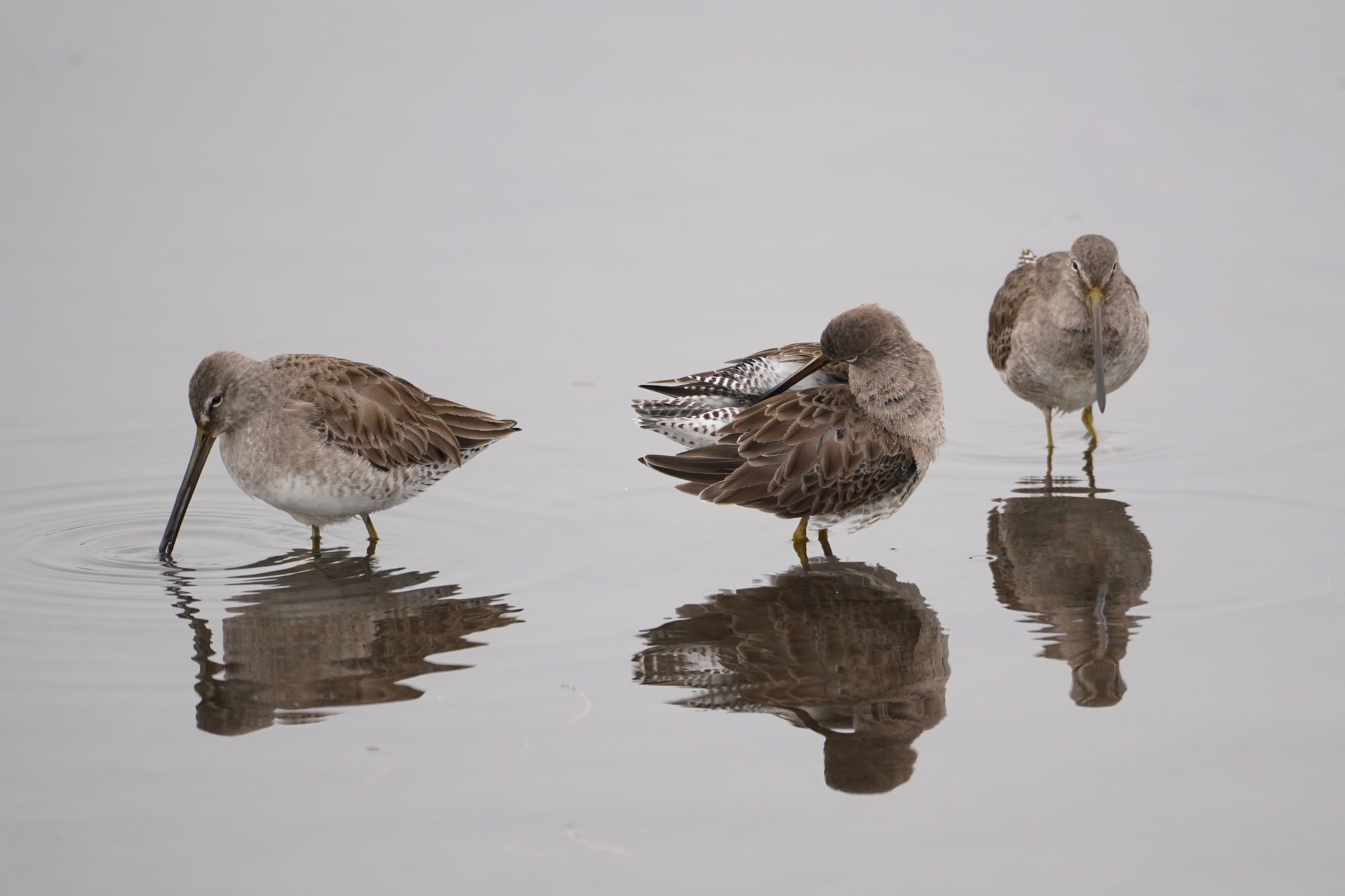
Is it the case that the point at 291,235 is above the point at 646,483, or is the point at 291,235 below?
above

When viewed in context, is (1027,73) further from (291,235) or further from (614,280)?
(291,235)

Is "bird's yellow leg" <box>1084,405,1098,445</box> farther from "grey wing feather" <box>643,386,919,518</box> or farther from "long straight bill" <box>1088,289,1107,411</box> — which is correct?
"grey wing feather" <box>643,386,919,518</box>

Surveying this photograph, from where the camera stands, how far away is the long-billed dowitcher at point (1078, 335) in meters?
7.61

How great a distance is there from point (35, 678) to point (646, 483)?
278 centimetres

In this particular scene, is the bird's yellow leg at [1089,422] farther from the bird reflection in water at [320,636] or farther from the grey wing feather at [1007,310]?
the bird reflection in water at [320,636]

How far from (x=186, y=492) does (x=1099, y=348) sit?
4.07m

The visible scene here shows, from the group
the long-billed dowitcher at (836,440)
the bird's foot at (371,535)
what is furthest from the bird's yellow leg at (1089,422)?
the bird's foot at (371,535)

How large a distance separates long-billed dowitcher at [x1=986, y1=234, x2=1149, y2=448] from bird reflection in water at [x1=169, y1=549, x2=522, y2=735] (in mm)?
3045

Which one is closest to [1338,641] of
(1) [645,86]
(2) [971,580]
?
(2) [971,580]

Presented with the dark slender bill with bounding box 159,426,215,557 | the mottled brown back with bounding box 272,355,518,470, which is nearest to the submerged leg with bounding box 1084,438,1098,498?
the mottled brown back with bounding box 272,355,518,470

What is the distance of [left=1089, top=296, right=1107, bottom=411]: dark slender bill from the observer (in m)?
7.50

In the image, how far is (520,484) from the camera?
23.5 ft

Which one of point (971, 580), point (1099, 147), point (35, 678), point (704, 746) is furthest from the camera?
point (1099, 147)

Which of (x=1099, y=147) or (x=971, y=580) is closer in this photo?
(x=971, y=580)
